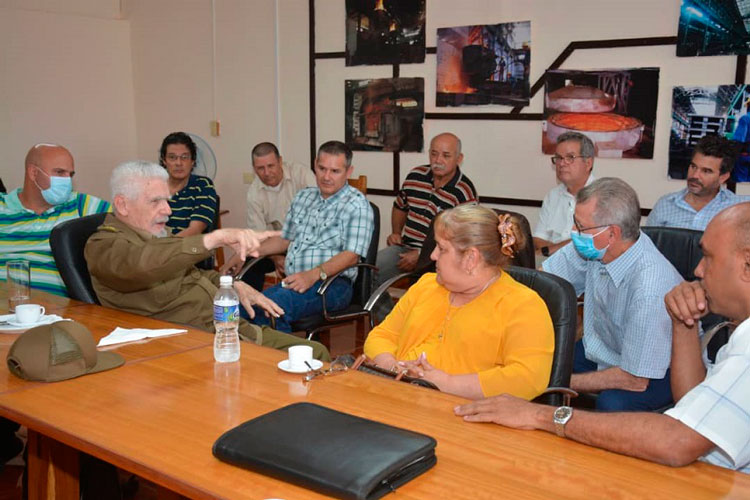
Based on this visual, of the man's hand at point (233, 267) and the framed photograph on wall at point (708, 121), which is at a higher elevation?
the framed photograph on wall at point (708, 121)

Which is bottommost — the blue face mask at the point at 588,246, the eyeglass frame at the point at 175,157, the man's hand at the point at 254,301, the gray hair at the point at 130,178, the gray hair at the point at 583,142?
the man's hand at the point at 254,301

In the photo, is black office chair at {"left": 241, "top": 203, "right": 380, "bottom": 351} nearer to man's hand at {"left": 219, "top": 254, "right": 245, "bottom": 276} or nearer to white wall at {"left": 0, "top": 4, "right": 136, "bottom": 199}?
man's hand at {"left": 219, "top": 254, "right": 245, "bottom": 276}

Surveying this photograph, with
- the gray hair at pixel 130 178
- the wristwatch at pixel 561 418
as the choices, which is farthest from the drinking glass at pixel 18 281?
the wristwatch at pixel 561 418

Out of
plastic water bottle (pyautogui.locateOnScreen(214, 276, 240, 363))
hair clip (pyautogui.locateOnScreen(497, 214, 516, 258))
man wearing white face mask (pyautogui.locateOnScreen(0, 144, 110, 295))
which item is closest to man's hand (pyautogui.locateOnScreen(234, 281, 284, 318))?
plastic water bottle (pyautogui.locateOnScreen(214, 276, 240, 363))

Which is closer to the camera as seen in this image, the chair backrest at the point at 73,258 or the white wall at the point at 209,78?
the chair backrest at the point at 73,258

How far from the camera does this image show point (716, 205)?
4.10 meters

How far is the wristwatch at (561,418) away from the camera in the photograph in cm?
164

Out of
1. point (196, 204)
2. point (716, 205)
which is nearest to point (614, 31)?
point (716, 205)

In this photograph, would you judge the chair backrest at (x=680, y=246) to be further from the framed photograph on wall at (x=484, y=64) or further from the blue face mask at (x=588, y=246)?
the framed photograph on wall at (x=484, y=64)

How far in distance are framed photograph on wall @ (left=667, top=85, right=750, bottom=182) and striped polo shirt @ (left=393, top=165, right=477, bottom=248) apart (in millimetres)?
1323

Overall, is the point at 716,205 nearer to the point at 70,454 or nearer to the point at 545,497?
the point at 545,497

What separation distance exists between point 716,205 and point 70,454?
137 inches

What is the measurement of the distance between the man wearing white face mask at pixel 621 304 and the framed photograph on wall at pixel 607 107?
6.75ft

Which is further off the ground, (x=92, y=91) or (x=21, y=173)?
(x=92, y=91)
